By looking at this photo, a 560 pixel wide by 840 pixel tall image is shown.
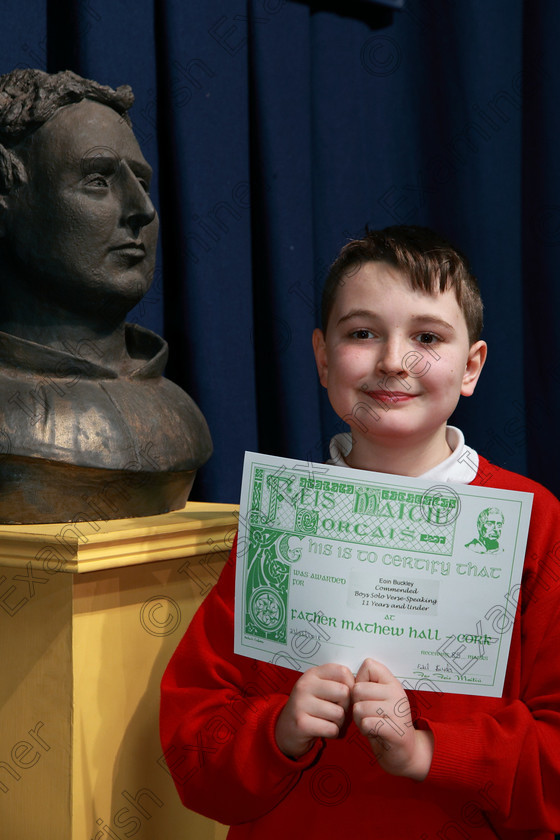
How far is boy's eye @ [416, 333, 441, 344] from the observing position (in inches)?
35.2

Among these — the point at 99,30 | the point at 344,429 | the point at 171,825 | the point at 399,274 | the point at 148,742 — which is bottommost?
the point at 171,825

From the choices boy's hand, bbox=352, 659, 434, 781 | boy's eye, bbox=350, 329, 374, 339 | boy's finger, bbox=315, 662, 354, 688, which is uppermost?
boy's eye, bbox=350, 329, 374, 339

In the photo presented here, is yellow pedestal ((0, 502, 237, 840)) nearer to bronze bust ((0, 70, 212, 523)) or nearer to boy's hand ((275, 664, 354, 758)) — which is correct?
bronze bust ((0, 70, 212, 523))

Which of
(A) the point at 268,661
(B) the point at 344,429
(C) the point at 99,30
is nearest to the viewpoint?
(A) the point at 268,661

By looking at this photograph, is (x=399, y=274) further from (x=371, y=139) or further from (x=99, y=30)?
(x=371, y=139)

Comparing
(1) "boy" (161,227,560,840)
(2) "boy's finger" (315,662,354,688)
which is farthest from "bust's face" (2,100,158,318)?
(2) "boy's finger" (315,662,354,688)

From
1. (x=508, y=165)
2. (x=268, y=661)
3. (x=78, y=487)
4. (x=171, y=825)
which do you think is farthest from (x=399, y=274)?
(x=508, y=165)

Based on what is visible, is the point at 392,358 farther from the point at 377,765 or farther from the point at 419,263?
the point at 377,765

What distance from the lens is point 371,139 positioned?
2217mm

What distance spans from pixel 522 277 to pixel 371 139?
50 cm

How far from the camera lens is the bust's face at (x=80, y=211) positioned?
1247mm

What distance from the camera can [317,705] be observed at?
2.55ft

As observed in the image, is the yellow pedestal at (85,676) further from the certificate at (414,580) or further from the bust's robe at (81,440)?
the certificate at (414,580)

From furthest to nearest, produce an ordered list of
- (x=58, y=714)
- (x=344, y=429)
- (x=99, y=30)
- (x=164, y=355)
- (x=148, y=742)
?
(x=344, y=429)
(x=99, y=30)
(x=164, y=355)
(x=148, y=742)
(x=58, y=714)
